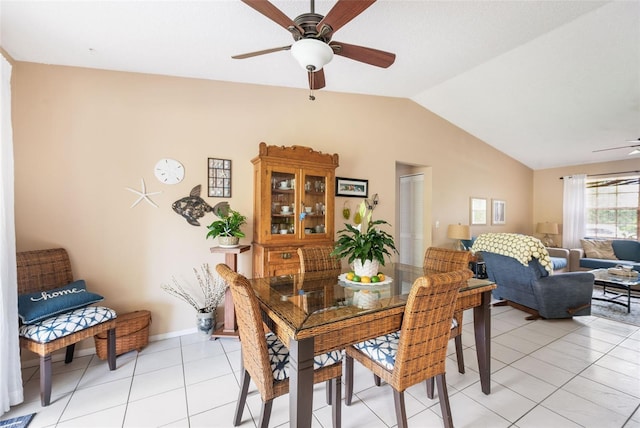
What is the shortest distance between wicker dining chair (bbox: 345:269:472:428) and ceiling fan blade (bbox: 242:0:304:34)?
151 cm

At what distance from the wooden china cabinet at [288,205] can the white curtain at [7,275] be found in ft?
5.73

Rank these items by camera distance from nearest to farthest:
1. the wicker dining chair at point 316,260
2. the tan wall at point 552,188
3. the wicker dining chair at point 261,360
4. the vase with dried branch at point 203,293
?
Answer: the wicker dining chair at point 261,360
the wicker dining chair at point 316,260
the vase with dried branch at point 203,293
the tan wall at point 552,188

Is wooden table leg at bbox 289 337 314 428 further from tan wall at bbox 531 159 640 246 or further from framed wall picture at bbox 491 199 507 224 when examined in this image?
tan wall at bbox 531 159 640 246

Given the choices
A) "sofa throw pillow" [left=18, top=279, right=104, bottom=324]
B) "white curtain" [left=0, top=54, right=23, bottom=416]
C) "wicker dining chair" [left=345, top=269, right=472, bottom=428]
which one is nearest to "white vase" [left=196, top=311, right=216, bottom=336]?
"sofa throw pillow" [left=18, top=279, right=104, bottom=324]

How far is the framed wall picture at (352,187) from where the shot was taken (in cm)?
365

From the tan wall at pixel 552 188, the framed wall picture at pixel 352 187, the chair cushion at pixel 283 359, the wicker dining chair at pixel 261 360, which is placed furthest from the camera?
the tan wall at pixel 552 188

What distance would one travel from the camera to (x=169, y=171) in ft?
9.00

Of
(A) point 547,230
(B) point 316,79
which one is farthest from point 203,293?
(A) point 547,230

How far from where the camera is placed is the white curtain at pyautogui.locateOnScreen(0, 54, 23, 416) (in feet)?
5.48

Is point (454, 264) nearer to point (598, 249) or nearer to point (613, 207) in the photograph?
point (598, 249)

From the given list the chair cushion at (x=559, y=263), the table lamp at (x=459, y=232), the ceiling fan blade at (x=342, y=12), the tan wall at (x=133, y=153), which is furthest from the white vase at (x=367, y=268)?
the chair cushion at (x=559, y=263)

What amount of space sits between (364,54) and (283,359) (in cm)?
190

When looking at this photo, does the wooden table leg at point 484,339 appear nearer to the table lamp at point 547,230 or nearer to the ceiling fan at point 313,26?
the ceiling fan at point 313,26

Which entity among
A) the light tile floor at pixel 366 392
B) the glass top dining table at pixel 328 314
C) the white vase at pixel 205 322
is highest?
the glass top dining table at pixel 328 314
